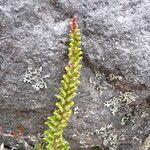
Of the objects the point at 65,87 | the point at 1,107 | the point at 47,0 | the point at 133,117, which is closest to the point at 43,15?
the point at 47,0

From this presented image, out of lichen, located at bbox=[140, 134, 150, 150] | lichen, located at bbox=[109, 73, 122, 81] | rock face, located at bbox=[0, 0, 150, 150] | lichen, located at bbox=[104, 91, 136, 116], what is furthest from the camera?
lichen, located at bbox=[140, 134, 150, 150]

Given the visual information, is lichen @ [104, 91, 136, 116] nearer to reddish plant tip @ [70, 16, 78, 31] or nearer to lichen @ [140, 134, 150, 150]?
lichen @ [140, 134, 150, 150]

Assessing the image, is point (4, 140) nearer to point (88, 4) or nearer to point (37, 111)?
point (37, 111)

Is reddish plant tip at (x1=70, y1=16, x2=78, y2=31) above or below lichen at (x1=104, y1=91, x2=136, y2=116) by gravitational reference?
above

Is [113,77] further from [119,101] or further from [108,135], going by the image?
[108,135]

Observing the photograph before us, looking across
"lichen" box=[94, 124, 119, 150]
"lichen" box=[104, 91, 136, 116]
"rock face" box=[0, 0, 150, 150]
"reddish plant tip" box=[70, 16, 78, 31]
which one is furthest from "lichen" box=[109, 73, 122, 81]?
"reddish plant tip" box=[70, 16, 78, 31]

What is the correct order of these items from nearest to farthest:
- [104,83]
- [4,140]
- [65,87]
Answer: [65,87] → [104,83] → [4,140]

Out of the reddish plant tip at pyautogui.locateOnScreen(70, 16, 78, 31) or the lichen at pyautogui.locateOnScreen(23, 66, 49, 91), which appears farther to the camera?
the lichen at pyautogui.locateOnScreen(23, 66, 49, 91)

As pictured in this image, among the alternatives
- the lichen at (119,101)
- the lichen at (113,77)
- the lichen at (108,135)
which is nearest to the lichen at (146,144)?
the lichen at (108,135)
